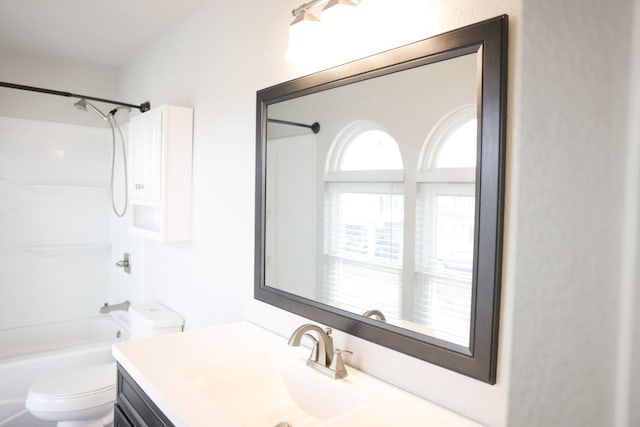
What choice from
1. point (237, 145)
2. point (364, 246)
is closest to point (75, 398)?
point (237, 145)

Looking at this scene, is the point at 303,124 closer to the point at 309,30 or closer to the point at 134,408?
the point at 309,30

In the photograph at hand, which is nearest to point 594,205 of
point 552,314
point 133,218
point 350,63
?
point 552,314

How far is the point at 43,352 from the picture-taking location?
279 cm

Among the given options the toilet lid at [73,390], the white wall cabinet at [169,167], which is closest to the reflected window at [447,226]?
the white wall cabinet at [169,167]

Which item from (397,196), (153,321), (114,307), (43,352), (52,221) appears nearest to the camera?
(397,196)

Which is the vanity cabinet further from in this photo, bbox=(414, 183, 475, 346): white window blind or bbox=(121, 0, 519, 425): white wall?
bbox=(414, 183, 475, 346): white window blind

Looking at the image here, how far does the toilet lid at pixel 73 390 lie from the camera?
2.10 metres

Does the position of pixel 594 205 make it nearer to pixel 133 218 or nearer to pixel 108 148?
pixel 133 218

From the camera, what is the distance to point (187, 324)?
7.92 feet

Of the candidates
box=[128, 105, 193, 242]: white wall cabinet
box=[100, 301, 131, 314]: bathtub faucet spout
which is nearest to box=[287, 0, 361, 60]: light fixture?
box=[128, 105, 193, 242]: white wall cabinet

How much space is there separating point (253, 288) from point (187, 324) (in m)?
0.72

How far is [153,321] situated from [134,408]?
90 centimetres

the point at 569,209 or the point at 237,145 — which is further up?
the point at 237,145

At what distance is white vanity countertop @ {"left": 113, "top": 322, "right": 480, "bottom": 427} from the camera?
1.11 meters
